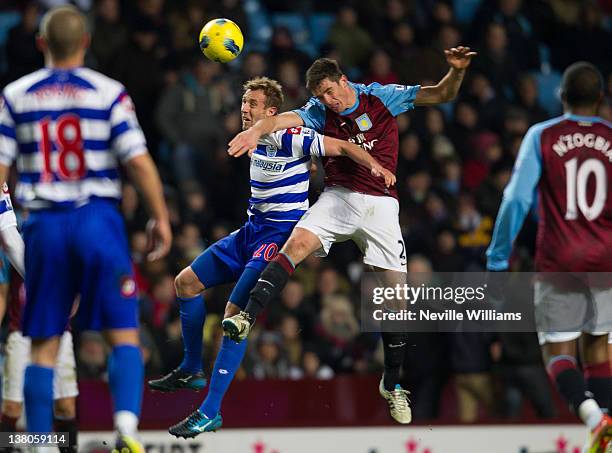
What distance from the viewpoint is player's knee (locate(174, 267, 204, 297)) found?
27.5 ft

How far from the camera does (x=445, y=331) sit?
1090cm

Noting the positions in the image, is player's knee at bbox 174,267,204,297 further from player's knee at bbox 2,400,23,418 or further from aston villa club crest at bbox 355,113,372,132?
aston villa club crest at bbox 355,113,372,132

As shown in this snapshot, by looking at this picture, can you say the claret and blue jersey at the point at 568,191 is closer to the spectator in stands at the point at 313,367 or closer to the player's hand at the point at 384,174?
the player's hand at the point at 384,174

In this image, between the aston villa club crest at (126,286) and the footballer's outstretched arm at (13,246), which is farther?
the footballer's outstretched arm at (13,246)

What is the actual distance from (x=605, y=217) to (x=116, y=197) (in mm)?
3136

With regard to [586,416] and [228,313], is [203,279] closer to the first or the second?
[228,313]

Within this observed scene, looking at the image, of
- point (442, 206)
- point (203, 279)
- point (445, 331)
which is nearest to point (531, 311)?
point (445, 331)

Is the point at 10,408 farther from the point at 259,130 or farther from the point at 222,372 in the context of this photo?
the point at 259,130

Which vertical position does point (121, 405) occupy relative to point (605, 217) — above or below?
below

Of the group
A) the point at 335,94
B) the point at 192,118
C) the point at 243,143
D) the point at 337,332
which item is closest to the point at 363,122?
the point at 335,94

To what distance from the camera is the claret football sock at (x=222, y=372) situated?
318 inches

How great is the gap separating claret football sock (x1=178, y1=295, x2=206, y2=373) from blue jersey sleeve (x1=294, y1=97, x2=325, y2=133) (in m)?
1.45

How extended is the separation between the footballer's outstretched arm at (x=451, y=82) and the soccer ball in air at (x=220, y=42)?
4.47 ft

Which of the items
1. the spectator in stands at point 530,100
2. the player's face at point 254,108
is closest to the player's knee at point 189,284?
the player's face at point 254,108
